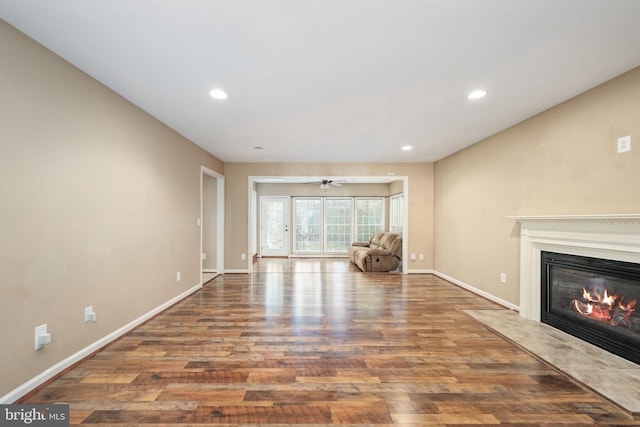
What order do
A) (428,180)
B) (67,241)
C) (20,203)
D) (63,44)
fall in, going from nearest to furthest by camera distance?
(20,203)
(63,44)
(67,241)
(428,180)

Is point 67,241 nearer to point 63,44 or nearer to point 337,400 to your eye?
point 63,44

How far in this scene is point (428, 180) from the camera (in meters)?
5.93

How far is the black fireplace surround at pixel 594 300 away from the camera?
7.47 feet

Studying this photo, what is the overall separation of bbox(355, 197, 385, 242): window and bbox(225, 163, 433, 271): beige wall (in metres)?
2.75

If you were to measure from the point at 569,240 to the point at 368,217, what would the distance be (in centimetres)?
611

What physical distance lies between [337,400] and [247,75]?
8.46ft

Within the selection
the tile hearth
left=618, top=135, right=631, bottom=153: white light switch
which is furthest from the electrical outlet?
left=618, top=135, right=631, bottom=153: white light switch

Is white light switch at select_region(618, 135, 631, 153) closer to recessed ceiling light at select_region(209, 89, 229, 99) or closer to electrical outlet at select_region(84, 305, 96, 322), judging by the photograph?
recessed ceiling light at select_region(209, 89, 229, 99)

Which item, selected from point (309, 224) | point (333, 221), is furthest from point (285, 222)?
point (333, 221)

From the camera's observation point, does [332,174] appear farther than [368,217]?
No

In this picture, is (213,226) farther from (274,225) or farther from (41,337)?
(41,337)

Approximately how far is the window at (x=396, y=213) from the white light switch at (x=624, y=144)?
5109 mm

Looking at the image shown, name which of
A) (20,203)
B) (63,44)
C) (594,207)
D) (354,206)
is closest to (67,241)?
(20,203)

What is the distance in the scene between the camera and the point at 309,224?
28.7 ft
